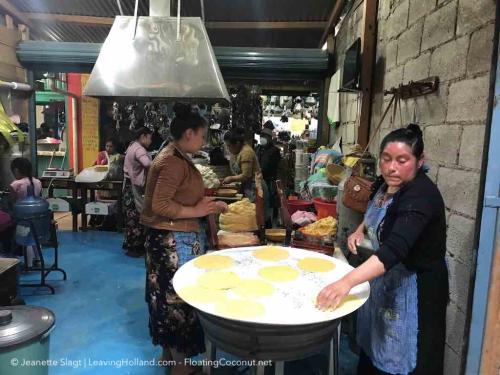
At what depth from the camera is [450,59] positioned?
205cm

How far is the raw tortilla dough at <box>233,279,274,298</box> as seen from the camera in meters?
1.62

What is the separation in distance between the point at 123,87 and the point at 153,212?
77cm

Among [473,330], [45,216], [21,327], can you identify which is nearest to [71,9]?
[45,216]

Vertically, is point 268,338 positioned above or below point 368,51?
below

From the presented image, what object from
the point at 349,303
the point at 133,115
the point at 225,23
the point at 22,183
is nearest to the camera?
the point at 349,303

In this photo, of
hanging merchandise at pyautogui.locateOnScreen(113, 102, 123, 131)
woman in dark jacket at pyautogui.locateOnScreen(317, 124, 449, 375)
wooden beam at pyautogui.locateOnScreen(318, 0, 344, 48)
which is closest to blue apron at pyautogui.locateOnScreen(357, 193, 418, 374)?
woman in dark jacket at pyautogui.locateOnScreen(317, 124, 449, 375)

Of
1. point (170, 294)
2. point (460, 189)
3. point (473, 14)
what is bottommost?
point (170, 294)

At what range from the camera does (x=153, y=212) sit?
7.73 feet

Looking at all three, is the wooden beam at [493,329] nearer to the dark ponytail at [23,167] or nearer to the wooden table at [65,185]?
the dark ponytail at [23,167]

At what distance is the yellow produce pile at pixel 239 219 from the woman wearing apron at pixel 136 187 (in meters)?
2.67

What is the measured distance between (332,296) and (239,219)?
1.27 meters

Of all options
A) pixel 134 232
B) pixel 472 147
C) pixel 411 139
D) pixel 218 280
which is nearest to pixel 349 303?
pixel 218 280

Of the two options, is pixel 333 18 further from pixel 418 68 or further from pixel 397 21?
pixel 418 68

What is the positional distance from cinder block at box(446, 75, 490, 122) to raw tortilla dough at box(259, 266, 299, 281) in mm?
1125
